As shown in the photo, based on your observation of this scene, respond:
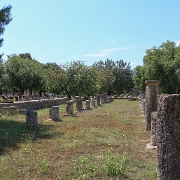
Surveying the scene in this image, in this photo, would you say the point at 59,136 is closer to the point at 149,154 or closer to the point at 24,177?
the point at 149,154

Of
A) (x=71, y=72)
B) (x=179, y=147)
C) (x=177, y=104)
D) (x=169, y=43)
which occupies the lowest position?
(x=179, y=147)

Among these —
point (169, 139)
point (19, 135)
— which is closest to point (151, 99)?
point (19, 135)

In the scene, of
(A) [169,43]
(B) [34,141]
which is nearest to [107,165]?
(B) [34,141]

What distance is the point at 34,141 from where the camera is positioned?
10000mm

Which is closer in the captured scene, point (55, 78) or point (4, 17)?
point (4, 17)

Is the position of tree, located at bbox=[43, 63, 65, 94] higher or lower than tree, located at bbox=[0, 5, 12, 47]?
lower

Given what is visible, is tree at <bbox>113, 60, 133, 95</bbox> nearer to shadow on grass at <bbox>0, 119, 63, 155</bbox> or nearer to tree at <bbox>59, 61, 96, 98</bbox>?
tree at <bbox>59, 61, 96, 98</bbox>

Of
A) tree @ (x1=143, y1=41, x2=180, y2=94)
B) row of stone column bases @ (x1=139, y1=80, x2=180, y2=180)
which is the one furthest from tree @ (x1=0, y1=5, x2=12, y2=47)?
tree @ (x1=143, y1=41, x2=180, y2=94)

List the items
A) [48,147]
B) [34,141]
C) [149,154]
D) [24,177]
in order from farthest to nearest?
[34,141] < [48,147] < [149,154] < [24,177]

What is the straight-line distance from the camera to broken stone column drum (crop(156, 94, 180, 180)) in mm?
5305

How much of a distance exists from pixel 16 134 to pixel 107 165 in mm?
5948

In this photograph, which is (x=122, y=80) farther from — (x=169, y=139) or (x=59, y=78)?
(x=169, y=139)

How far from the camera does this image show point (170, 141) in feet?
17.5

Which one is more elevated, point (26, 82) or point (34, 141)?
point (26, 82)
